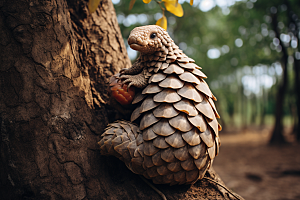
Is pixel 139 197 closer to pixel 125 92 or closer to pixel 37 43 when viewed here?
pixel 125 92

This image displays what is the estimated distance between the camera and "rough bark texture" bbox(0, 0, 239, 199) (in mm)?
1229

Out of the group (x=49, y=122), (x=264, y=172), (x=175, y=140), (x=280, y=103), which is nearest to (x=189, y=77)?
(x=175, y=140)

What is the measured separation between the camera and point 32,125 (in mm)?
1262

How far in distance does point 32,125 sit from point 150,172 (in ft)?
2.67

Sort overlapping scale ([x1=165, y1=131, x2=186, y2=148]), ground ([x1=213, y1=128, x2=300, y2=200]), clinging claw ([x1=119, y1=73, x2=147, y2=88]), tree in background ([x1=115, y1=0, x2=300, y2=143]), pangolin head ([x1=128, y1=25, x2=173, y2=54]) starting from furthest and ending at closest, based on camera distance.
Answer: tree in background ([x1=115, y1=0, x2=300, y2=143])
ground ([x1=213, y1=128, x2=300, y2=200])
clinging claw ([x1=119, y1=73, x2=147, y2=88])
pangolin head ([x1=128, y1=25, x2=173, y2=54])
overlapping scale ([x1=165, y1=131, x2=186, y2=148])

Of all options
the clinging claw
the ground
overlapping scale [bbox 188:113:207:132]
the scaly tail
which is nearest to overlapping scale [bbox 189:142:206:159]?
overlapping scale [bbox 188:113:207:132]

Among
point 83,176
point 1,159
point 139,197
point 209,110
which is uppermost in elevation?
point 209,110

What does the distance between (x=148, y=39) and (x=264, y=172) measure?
19.0ft

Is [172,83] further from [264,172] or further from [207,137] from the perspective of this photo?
[264,172]

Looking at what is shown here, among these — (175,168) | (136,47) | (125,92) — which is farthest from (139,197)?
(136,47)

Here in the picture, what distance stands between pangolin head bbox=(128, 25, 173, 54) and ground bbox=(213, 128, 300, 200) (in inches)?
148

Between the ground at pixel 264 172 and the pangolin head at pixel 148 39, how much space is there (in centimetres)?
377

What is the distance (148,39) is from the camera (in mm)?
1308

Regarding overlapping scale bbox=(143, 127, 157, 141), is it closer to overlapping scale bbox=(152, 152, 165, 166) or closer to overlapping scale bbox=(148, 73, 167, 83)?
overlapping scale bbox=(152, 152, 165, 166)
